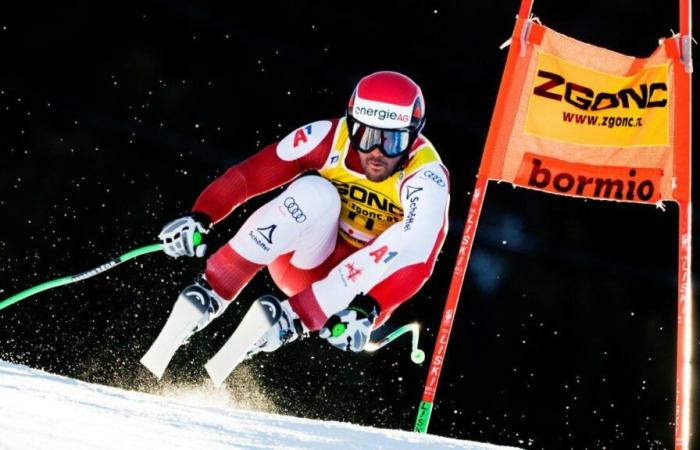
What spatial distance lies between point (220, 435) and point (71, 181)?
2.43m

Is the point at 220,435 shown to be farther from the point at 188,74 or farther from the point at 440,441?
the point at 188,74

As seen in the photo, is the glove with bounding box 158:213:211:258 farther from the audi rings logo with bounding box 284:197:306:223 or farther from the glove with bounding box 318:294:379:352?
the glove with bounding box 318:294:379:352

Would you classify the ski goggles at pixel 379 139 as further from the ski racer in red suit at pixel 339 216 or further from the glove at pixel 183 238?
the glove at pixel 183 238

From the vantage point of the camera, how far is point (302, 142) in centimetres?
381

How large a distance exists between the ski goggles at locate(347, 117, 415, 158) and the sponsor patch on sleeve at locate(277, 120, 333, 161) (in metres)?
0.16

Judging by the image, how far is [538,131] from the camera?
436 cm

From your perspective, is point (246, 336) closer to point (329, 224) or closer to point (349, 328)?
point (349, 328)

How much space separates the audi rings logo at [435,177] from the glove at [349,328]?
537mm

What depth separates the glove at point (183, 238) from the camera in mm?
3557

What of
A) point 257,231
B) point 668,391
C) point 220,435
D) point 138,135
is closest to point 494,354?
point 668,391

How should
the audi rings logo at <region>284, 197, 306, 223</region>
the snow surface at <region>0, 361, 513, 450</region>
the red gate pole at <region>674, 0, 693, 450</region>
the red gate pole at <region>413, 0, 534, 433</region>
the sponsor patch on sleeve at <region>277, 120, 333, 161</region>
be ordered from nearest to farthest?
the snow surface at <region>0, 361, 513, 450</region>
the audi rings logo at <region>284, 197, 306, 223</region>
the sponsor patch on sleeve at <region>277, 120, 333, 161</region>
the red gate pole at <region>674, 0, 693, 450</region>
the red gate pole at <region>413, 0, 534, 433</region>

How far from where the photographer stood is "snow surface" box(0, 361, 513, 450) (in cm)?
255

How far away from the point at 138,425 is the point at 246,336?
64 cm

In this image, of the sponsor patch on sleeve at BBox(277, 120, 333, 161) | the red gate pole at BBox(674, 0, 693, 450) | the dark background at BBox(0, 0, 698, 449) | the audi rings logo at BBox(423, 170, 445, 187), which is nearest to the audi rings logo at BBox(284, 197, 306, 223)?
the sponsor patch on sleeve at BBox(277, 120, 333, 161)
